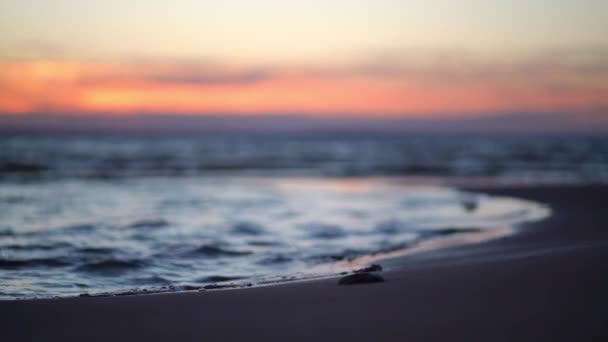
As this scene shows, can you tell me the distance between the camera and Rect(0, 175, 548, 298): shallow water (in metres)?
6.25

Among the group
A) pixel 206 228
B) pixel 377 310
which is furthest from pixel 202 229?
pixel 377 310

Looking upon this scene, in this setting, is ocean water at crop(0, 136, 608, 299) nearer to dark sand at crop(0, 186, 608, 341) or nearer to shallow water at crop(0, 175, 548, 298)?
shallow water at crop(0, 175, 548, 298)

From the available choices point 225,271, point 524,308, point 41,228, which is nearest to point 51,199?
point 41,228

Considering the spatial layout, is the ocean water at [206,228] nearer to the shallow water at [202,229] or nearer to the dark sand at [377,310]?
the shallow water at [202,229]

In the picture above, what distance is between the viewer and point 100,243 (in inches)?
312

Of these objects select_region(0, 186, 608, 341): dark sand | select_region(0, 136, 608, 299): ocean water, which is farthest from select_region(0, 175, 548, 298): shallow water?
select_region(0, 186, 608, 341): dark sand

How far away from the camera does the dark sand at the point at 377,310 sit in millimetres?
3791

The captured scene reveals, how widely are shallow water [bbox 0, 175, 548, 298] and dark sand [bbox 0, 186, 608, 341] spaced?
986 mm

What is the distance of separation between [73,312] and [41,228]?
17.7 feet

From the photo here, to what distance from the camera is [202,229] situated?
945cm

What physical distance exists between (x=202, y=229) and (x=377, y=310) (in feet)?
18.4

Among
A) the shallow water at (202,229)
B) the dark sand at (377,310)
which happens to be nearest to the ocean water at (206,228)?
the shallow water at (202,229)

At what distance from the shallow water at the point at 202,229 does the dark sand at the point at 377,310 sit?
3.23 feet

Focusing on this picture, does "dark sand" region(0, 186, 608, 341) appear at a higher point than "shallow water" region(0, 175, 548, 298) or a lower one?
lower
